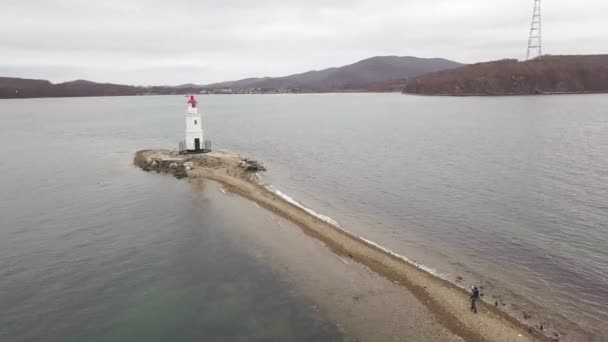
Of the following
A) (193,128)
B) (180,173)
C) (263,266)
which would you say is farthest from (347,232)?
(193,128)

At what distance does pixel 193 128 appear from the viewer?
5650 cm

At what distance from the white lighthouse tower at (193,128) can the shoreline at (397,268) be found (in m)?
7.63

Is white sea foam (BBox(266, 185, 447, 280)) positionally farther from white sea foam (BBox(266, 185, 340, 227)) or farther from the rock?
the rock

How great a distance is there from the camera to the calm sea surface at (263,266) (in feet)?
68.0

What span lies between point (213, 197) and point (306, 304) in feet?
70.2

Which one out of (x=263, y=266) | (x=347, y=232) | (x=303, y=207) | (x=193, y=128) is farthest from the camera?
(x=193, y=128)

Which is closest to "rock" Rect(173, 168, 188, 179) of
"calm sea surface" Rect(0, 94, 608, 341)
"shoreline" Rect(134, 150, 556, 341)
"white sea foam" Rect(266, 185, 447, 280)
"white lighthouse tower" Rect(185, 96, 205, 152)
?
"shoreline" Rect(134, 150, 556, 341)

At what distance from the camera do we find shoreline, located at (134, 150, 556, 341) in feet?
63.0

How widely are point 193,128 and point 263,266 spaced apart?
115ft

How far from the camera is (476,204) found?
3912 cm

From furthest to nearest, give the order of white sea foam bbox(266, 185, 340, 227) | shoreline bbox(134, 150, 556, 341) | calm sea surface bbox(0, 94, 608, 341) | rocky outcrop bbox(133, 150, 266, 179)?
rocky outcrop bbox(133, 150, 266, 179)
white sea foam bbox(266, 185, 340, 227)
calm sea surface bbox(0, 94, 608, 341)
shoreline bbox(134, 150, 556, 341)

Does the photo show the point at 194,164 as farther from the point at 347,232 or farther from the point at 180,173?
the point at 347,232

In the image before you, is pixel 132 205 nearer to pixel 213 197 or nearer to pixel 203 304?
pixel 213 197

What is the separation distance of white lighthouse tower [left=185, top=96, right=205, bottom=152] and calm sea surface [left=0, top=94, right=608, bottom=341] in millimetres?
9196
